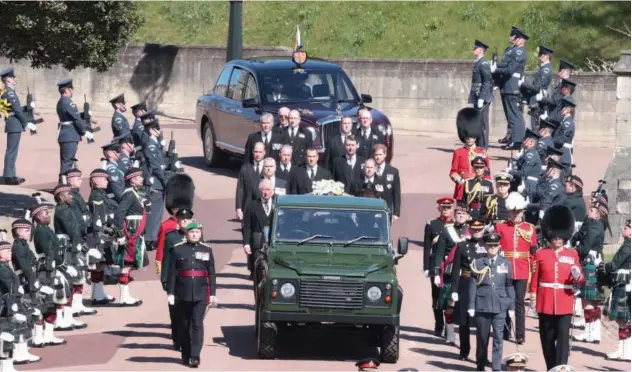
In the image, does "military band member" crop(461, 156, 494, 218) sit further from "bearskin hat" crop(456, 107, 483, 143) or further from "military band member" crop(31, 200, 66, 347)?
"military band member" crop(31, 200, 66, 347)

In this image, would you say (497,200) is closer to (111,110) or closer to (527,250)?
(527,250)

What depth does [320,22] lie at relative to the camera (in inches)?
1577

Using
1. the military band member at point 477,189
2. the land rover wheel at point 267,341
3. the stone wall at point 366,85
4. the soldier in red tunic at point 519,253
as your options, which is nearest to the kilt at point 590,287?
the soldier in red tunic at point 519,253

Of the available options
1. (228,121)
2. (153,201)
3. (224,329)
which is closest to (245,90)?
(228,121)

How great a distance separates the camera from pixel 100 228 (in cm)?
2050

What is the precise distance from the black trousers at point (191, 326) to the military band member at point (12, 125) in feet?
35.0

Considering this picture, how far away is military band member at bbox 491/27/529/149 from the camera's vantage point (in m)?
31.1

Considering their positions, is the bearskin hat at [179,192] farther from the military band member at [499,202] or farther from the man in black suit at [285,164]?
the military band member at [499,202]

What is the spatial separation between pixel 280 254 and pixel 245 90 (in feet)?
37.0

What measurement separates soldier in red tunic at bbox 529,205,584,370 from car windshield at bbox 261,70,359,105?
1144 cm

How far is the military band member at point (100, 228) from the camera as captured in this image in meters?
20.4

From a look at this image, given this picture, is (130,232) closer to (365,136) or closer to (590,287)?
(365,136)

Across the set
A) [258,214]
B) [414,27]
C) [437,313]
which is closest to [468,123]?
[258,214]

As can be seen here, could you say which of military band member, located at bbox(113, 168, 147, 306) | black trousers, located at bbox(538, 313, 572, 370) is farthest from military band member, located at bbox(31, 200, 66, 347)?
black trousers, located at bbox(538, 313, 572, 370)
